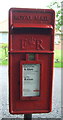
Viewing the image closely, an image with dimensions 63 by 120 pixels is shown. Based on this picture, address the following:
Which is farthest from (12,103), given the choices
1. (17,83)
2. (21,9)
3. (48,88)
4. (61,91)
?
(61,91)

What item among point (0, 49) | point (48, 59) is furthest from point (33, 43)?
point (0, 49)

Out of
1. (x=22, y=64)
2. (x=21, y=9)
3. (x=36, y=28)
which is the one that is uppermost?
(x=21, y=9)

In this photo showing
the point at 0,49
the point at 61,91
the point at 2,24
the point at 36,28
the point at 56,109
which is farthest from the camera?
the point at 61,91

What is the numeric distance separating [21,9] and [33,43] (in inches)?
11.1

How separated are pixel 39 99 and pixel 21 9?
0.75m

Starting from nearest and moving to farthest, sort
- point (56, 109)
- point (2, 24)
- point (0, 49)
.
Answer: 1. point (56, 109)
2. point (2, 24)
3. point (0, 49)

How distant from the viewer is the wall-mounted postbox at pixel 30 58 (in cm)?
139

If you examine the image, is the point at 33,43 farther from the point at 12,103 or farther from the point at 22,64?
the point at 12,103

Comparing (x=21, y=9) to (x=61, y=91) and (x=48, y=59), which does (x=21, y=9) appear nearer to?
(x=48, y=59)

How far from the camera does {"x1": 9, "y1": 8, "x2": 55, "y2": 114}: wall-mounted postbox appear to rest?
1395 millimetres

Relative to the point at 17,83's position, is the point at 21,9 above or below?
above

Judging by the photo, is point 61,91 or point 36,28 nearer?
point 36,28

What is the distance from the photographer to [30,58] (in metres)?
1.44

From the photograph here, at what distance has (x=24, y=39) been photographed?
141 cm
